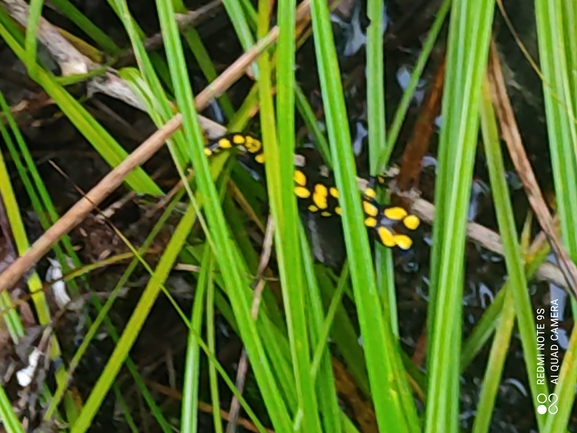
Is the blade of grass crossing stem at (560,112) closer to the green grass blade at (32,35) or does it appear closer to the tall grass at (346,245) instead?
the tall grass at (346,245)

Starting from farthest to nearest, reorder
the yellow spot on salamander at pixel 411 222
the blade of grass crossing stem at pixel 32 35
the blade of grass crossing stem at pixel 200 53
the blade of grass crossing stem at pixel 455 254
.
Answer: the blade of grass crossing stem at pixel 200 53 → the yellow spot on salamander at pixel 411 222 → the blade of grass crossing stem at pixel 32 35 → the blade of grass crossing stem at pixel 455 254

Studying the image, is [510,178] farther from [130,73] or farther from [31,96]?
[31,96]

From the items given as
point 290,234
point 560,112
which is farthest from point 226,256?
point 560,112

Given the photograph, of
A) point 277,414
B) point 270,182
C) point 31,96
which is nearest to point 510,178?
point 270,182

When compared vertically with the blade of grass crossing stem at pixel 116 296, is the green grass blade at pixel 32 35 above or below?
above

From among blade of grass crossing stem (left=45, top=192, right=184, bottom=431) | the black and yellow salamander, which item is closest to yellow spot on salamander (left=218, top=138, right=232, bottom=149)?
the black and yellow salamander

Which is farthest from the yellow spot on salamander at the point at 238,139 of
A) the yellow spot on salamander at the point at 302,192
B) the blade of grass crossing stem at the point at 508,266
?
the blade of grass crossing stem at the point at 508,266
